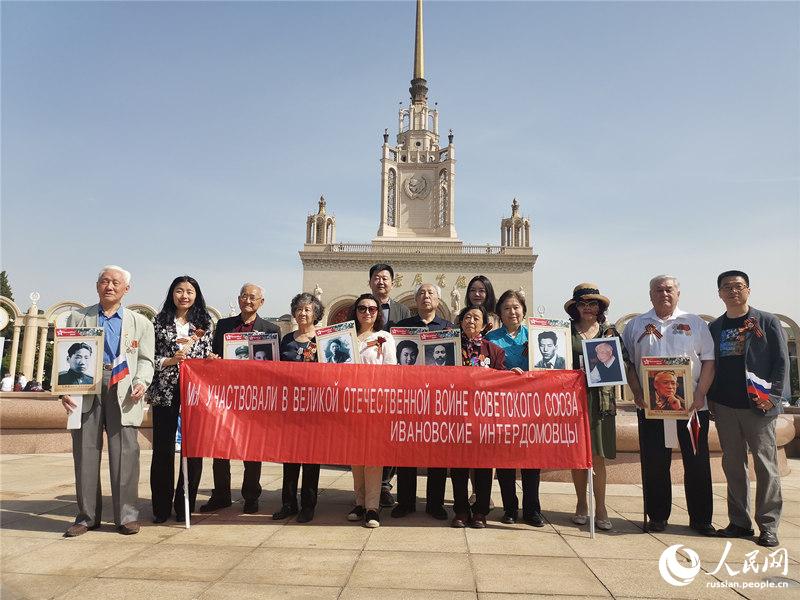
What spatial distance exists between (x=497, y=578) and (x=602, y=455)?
200 cm

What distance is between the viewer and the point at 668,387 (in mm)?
4715

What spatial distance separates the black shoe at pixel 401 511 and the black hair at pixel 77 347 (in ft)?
9.90

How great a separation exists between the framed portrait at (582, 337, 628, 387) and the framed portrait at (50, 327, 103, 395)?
417 cm

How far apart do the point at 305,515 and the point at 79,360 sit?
2.33 meters

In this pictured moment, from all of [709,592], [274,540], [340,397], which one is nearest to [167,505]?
[274,540]

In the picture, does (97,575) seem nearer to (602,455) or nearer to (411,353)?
(411,353)

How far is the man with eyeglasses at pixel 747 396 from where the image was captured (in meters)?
4.57

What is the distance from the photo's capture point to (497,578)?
3406mm

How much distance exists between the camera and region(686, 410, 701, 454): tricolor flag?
480 centimetres

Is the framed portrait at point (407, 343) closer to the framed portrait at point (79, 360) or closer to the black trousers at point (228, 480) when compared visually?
the black trousers at point (228, 480)

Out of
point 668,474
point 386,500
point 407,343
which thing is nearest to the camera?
point 668,474

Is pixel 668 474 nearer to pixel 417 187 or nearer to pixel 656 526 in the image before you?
pixel 656 526

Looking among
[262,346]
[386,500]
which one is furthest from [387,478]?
[262,346]

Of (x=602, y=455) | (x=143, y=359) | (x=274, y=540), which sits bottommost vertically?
(x=274, y=540)
